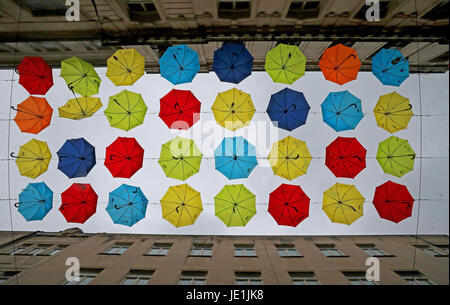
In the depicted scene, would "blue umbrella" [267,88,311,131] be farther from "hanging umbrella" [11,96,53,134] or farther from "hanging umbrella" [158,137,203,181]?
"hanging umbrella" [11,96,53,134]

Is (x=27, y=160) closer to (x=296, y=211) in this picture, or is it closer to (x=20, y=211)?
(x=20, y=211)

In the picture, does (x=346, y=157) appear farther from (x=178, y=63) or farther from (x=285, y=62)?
(x=178, y=63)

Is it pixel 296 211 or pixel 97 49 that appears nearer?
pixel 296 211

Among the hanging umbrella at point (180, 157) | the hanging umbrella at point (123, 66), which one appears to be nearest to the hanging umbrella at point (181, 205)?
the hanging umbrella at point (180, 157)

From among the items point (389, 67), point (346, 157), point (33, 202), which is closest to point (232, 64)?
point (346, 157)

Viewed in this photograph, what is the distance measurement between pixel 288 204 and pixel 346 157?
3465mm

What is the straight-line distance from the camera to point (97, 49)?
1431 cm

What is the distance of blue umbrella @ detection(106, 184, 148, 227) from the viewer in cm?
1112

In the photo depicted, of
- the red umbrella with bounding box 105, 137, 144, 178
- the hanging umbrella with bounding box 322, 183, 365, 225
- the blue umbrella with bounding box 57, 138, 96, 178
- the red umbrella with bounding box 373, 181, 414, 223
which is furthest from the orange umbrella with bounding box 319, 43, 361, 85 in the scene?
the blue umbrella with bounding box 57, 138, 96, 178

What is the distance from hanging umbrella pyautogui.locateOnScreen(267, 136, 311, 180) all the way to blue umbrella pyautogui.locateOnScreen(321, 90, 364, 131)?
1730mm

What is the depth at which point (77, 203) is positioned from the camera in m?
10.9
